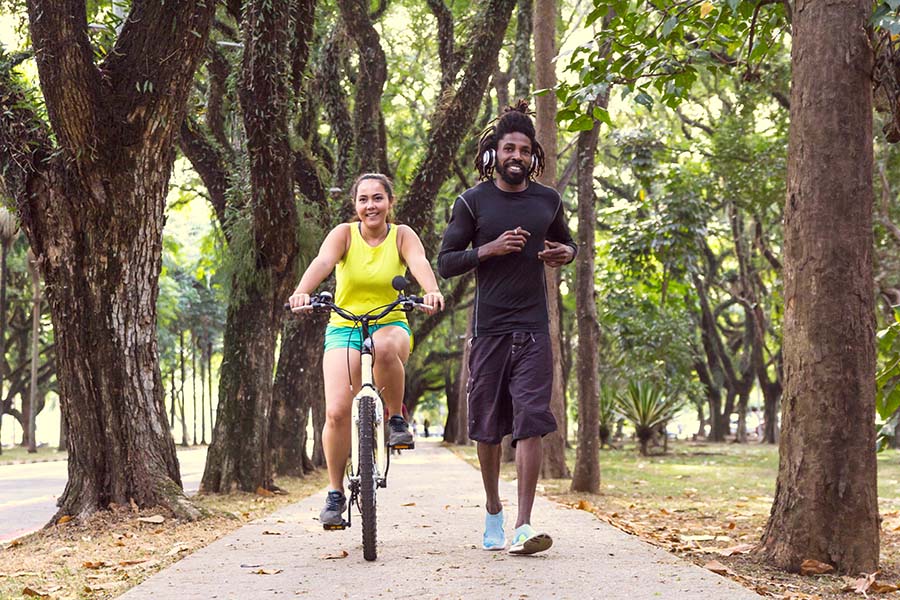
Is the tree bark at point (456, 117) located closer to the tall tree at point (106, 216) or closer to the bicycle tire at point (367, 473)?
the tall tree at point (106, 216)

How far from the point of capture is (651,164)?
24.7m

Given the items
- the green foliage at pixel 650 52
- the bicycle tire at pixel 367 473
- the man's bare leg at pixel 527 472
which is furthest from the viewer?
the green foliage at pixel 650 52

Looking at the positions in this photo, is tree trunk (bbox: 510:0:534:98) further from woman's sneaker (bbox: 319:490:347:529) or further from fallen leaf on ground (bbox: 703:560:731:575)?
fallen leaf on ground (bbox: 703:560:731:575)

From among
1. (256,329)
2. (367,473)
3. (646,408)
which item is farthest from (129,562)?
(646,408)

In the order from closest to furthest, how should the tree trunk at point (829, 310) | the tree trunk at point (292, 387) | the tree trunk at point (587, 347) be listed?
the tree trunk at point (829, 310)
the tree trunk at point (587, 347)
the tree trunk at point (292, 387)

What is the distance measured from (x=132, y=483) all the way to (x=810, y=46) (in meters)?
5.77

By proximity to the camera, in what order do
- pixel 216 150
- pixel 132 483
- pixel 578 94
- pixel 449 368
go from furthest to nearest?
pixel 449 368 → pixel 216 150 → pixel 132 483 → pixel 578 94

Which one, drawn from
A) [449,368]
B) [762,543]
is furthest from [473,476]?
[449,368]

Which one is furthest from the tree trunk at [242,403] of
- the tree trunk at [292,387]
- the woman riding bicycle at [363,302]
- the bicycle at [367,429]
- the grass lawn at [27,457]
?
the grass lawn at [27,457]

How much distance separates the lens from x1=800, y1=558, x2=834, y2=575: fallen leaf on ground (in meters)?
5.40

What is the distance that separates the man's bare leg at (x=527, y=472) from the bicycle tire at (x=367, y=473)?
79cm

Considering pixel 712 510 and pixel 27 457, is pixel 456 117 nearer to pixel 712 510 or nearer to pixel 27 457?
pixel 712 510

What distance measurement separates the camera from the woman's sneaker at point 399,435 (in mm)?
6191

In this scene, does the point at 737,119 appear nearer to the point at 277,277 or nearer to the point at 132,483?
the point at 277,277
